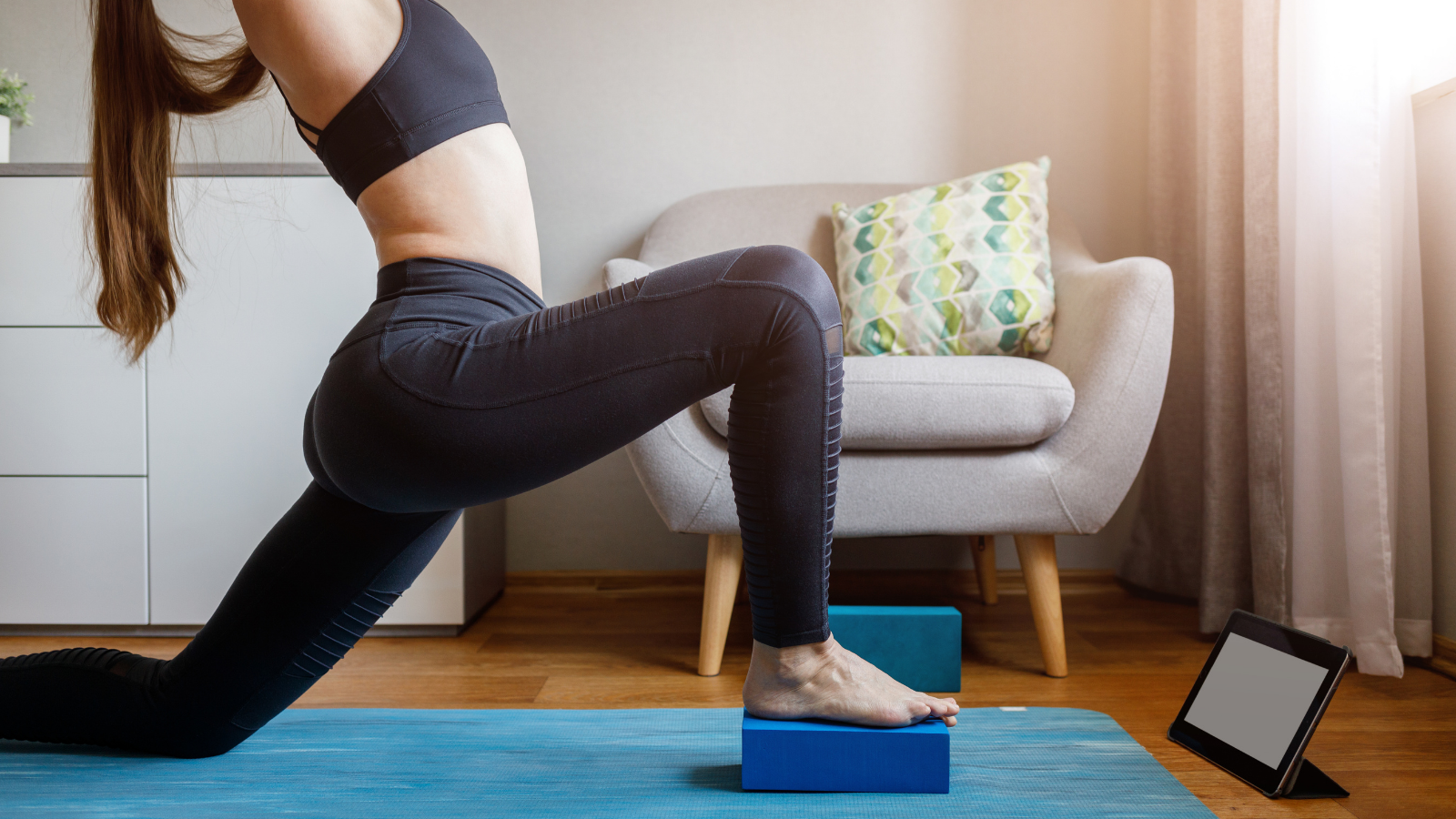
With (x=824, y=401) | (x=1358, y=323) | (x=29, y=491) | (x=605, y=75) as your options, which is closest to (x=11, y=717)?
(x=29, y=491)

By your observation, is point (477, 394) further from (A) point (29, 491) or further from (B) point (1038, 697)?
(A) point (29, 491)

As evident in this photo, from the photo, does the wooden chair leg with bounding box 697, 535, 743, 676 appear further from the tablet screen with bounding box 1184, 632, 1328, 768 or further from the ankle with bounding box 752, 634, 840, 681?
the tablet screen with bounding box 1184, 632, 1328, 768

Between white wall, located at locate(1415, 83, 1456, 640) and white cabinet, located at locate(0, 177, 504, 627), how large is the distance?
5.51 ft

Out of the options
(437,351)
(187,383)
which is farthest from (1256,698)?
(187,383)

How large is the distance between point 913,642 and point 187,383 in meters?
1.37

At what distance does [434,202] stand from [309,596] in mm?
458

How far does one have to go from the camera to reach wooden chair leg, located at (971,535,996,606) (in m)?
1.84

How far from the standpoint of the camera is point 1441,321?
4.63 feet

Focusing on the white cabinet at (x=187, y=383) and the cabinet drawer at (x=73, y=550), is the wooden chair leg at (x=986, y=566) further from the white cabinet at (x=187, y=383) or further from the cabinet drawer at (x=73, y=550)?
the cabinet drawer at (x=73, y=550)

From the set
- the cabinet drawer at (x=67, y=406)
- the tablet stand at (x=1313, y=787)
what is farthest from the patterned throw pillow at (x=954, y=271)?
the cabinet drawer at (x=67, y=406)

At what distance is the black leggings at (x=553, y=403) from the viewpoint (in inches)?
28.8

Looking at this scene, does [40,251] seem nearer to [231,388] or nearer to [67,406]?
[67,406]

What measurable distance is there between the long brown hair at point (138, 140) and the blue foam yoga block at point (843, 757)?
0.79m

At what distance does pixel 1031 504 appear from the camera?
4.43ft
